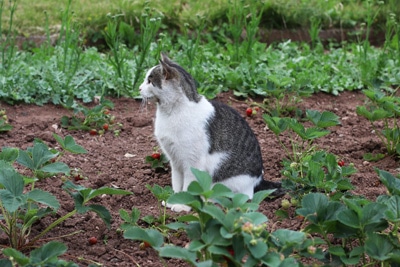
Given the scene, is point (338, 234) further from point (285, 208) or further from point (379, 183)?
point (379, 183)

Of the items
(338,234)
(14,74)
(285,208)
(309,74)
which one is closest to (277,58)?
(309,74)

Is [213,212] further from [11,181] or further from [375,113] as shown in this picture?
[375,113]

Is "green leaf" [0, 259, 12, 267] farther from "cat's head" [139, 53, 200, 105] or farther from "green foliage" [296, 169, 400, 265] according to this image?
"cat's head" [139, 53, 200, 105]

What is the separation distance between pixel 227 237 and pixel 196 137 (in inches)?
59.1

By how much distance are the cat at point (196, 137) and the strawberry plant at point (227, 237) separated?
3.89 ft

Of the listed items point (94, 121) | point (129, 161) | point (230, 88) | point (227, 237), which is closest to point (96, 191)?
point (227, 237)

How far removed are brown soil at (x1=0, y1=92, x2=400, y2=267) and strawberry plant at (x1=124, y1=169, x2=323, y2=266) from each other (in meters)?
0.40

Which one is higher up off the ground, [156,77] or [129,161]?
[156,77]

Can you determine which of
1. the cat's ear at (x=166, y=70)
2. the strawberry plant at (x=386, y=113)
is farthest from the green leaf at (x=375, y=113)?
the cat's ear at (x=166, y=70)

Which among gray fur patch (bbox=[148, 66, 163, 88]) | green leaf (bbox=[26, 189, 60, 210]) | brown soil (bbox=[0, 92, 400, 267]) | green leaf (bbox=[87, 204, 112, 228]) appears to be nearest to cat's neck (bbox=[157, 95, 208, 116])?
gray fur patch (bbox=[148, 66, 163, 88])

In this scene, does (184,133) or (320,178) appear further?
(184,133)

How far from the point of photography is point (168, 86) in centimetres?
415

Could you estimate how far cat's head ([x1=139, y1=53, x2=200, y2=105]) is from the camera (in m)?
4.15

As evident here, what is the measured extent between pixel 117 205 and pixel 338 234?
150cm
